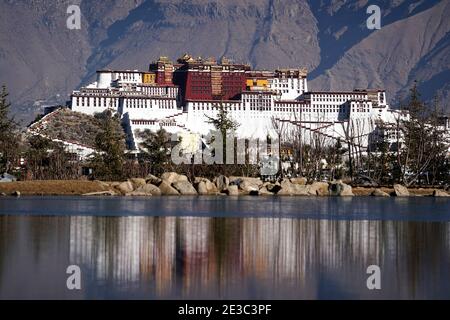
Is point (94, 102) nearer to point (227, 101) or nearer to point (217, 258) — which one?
point (227, 101)

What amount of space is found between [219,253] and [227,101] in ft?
411

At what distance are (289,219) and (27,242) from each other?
722 inches

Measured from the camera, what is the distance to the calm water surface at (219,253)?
31906 mm

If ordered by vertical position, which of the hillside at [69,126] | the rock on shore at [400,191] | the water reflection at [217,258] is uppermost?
the hillside at [69,126]

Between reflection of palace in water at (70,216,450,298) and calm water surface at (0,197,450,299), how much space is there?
4 centimetres

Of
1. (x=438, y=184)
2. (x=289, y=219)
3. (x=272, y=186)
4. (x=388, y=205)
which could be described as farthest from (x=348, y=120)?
(x=289, y=219)

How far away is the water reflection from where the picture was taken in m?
31.8

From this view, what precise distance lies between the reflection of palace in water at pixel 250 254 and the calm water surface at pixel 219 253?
4 centimetres

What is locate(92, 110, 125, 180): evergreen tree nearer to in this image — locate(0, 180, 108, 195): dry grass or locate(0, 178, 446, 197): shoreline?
locate(0, 178, 446, 197): shoreline

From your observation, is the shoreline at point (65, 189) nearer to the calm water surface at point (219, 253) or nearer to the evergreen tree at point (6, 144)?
the evergreen tree at point (6, 144)

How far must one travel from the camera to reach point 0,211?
5844 cm

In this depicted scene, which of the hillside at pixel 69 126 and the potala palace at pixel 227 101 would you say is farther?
the potala palace at pixel 227 101

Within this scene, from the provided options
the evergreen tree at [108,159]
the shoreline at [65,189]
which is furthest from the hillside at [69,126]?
the shoreline at [65,189]
